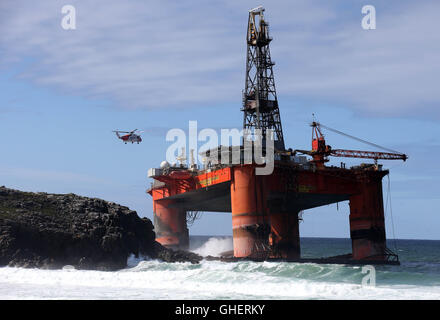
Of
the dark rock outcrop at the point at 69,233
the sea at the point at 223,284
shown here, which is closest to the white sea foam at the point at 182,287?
the sea at the point at 223,284

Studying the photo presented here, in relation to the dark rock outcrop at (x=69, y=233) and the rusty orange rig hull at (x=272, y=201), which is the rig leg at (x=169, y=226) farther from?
the dark rock outcrop at (x=69, y=233)

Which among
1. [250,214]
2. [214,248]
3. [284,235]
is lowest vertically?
[214,248]

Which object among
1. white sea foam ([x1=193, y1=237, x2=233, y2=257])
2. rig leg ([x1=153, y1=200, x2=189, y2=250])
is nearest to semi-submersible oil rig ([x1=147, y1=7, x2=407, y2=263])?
rig leg ([x1=153, y1=200, x2=189, y2=250])

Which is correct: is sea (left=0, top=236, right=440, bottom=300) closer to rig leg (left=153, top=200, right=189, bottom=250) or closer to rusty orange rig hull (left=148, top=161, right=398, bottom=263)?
rusty orange rig hull (left=148, top=161, right=398, bottom=263)

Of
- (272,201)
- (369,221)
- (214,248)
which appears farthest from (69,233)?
(214,248)

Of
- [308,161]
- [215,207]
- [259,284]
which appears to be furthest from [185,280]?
[215,207]

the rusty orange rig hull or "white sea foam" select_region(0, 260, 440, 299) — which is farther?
the rusty orange rig hull

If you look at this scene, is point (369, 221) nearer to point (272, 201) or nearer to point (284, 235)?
point (272, 201)
